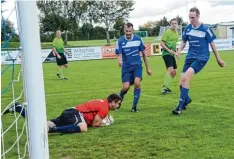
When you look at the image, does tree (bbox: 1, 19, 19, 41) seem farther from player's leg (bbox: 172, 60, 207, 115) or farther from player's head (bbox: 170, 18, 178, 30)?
player's head (bbox: 170, 18, 178, 30)

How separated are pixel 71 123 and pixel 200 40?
119 inches

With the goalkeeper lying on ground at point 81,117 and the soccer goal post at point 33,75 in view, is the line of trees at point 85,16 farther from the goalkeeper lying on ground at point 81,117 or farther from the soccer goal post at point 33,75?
the soccer goal post at point 33,75

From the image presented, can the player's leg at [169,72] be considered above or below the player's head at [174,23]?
below

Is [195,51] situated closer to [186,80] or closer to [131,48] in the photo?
[186,80]

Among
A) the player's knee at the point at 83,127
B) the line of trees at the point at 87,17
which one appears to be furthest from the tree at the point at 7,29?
the line of trees at the point at 87,17

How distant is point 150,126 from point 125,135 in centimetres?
71

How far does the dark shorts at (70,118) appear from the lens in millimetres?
6461

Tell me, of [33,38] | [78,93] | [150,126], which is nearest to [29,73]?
[33,38]

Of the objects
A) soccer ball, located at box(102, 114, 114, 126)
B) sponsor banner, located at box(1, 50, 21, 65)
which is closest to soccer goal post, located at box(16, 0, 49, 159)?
sponsor banner, located at box(1, 50, 21, 65)

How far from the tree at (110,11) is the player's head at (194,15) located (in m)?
56.0

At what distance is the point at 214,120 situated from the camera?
6.98m

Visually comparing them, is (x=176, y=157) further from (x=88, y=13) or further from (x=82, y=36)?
(x=88, y=13)

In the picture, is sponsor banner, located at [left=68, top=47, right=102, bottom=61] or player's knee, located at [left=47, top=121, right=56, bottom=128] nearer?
player's knee, located at [left=47, top=121, right=56, bottom=128]

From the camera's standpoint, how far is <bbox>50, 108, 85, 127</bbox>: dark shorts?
21.2 feet
